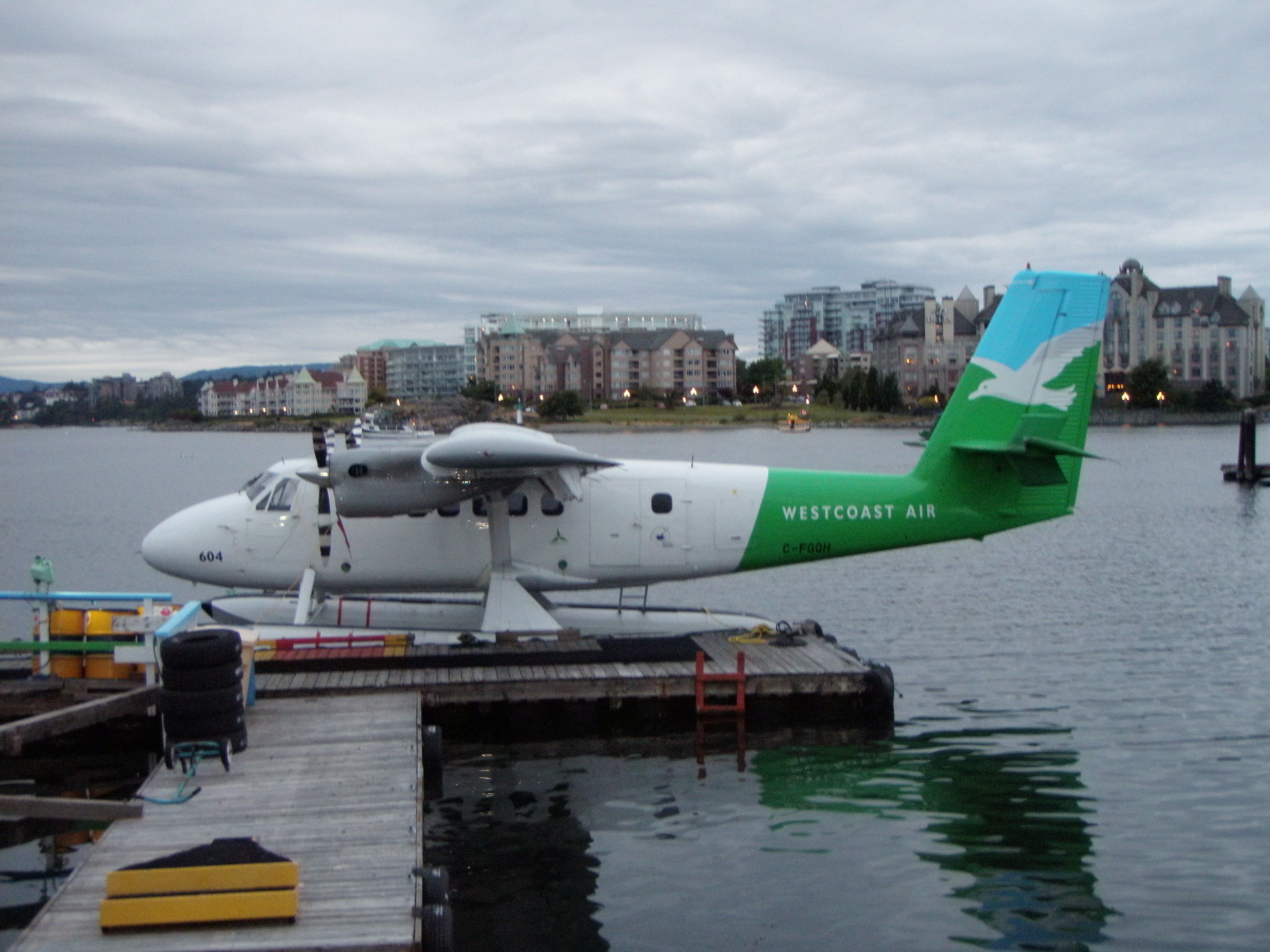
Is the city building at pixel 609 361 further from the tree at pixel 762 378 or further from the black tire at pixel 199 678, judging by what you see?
the black tire at pixel 199 678

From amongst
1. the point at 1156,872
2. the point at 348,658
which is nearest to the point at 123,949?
the point at 348,658

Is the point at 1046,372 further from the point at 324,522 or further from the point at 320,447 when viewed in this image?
the point at 324,522

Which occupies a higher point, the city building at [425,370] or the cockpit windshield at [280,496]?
the city building at [425,370]

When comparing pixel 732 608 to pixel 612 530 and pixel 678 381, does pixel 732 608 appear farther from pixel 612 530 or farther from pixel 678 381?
pixel 678 381

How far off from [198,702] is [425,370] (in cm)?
16404

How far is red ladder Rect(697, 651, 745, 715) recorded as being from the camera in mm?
14086

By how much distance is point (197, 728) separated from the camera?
10273 millimetres

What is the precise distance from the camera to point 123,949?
22.4 ft

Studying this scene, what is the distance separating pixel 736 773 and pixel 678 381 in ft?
455

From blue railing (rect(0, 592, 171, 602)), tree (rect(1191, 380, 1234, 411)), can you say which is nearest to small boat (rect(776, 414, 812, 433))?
tree (rect(1191, 380, 1234, 411))

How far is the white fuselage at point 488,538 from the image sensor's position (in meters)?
16.2

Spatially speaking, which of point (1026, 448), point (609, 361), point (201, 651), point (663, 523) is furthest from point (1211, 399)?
point (201, 651)

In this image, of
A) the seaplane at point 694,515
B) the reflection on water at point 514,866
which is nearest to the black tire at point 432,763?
the reflection on water at point 514,866

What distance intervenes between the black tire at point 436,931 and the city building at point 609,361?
136745mm
